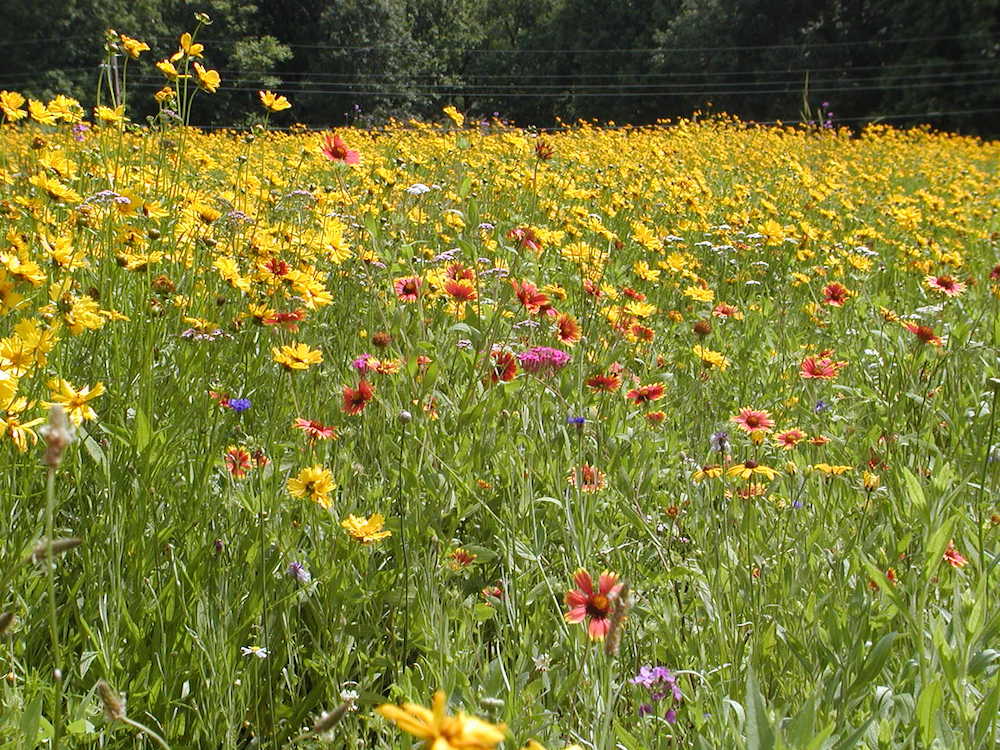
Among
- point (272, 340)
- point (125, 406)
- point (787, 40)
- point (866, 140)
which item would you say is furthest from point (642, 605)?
point (787, 40)

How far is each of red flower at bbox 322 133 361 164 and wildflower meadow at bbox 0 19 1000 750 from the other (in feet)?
0.05

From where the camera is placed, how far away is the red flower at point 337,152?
1.57 meters

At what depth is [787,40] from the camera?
2398cm

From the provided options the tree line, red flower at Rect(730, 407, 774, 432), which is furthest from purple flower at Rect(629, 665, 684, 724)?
the tree line

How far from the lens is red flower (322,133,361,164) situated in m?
1.57

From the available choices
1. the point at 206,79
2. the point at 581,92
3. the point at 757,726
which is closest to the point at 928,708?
the point at 757,726


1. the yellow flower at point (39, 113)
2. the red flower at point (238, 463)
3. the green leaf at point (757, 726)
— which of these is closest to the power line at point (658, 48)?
the yellow flower at point (39, 113)

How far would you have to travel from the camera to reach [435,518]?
1.29m

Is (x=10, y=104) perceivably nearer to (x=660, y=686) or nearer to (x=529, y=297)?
(x=529, y=297)

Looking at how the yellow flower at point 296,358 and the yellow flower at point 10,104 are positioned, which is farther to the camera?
the yellow flower at point 10,104

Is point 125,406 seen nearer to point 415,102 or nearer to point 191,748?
point 191,748

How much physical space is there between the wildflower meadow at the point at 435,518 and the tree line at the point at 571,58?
19.9 meters

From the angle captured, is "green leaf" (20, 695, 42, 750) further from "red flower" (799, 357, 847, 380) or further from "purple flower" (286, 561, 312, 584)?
"red flower" (799, 357, 847, 380)

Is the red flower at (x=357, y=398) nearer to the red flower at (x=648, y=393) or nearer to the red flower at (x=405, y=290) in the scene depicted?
the red flower at (x=405, y=290)
